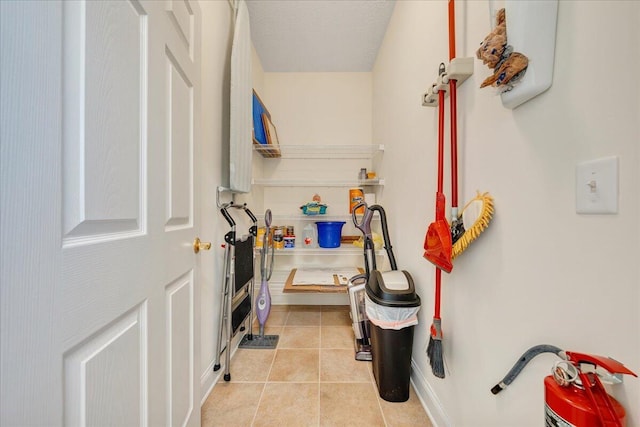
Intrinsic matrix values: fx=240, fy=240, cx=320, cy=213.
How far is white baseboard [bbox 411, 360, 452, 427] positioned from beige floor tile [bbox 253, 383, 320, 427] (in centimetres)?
57

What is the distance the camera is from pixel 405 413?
1261 mm

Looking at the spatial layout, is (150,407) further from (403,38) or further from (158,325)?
(403,38)

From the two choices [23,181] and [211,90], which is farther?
[211,90]

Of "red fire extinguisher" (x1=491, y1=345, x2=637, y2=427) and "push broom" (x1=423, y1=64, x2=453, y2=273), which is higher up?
"push broom" (x1=423, y1=64, x2=453, y2=273)

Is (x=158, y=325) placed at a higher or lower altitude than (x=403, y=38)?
lower

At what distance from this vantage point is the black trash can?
4.09 ft

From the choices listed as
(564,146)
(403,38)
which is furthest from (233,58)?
(564,146)

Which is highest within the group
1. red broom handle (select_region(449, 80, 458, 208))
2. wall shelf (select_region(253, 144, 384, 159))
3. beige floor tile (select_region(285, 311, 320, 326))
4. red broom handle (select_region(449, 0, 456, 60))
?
red broom handle (select_region(449, 0, 456, 60))

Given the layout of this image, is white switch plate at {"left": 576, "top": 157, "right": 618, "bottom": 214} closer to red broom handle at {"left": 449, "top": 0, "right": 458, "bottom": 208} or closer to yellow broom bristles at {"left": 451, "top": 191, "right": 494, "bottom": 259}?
yellow broom bristles at {"left": 451, "top": 191, "right": 494, "bottom": 259}

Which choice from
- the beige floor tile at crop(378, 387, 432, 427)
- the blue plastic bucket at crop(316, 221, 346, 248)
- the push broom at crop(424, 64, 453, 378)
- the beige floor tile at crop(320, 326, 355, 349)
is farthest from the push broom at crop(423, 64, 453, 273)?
the blue plastic bucket at crop(316, 221, 346, 248)

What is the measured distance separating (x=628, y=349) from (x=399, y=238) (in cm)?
128

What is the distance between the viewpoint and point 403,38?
167cm

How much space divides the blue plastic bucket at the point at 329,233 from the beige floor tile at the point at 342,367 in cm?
93

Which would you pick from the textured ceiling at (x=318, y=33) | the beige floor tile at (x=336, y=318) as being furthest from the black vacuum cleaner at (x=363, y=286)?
the textured ceiling at (x=318, y=33)
